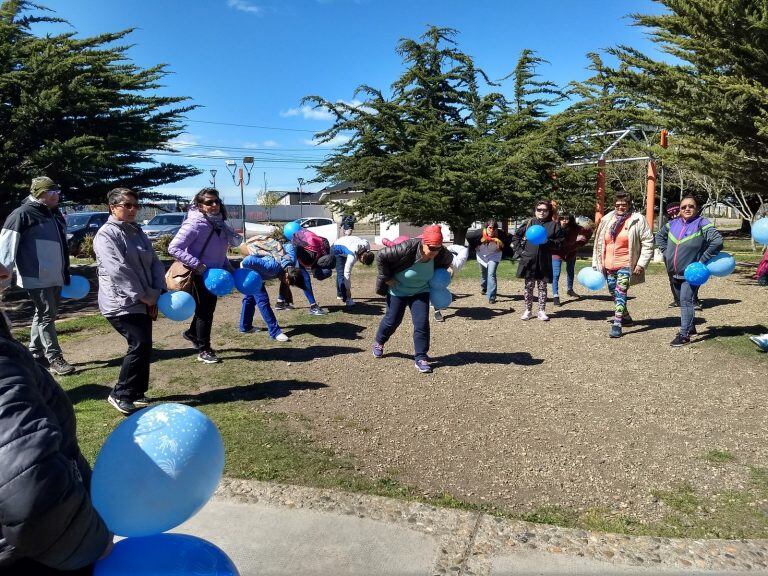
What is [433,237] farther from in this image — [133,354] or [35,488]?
[35,488]

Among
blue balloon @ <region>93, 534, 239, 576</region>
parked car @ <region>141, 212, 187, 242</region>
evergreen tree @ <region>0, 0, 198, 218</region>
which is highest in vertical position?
evergreen tree @ <region>0, 0, 198, 218</region>

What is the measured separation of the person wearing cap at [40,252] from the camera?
5.84 metres

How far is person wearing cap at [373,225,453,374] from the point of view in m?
6.11

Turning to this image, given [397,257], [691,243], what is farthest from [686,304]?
[397,257]

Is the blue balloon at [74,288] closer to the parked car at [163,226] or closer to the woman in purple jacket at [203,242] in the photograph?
the woman in purple jacket at [203,242]

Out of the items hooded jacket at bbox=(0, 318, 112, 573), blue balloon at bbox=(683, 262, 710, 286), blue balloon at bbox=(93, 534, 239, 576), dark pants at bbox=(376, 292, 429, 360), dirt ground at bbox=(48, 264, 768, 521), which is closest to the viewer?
hooded jacket at bbox=(0, 318, 112, 573)

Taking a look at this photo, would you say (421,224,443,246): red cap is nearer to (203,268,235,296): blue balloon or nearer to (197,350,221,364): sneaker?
(203,268,235,296): blue balloon

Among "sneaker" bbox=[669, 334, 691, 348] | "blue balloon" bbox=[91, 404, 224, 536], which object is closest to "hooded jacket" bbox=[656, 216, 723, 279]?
"sneaker" bbox=[669, 334, 691, 348]

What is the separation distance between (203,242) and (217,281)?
50 cm

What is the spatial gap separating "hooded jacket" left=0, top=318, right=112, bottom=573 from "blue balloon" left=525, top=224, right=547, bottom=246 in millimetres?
7985

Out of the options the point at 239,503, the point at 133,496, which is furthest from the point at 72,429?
the point at 239,503

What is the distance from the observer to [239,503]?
3539mm

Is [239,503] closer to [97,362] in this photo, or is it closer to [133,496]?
[133,496]

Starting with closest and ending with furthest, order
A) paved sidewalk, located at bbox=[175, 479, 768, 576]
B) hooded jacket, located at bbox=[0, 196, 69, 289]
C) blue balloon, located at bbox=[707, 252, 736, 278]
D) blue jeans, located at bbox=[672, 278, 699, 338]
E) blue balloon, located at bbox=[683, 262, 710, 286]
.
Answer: paved sidewalk, located at bbox=[175, 479, 768, 576]
hooded jacket, located at bbox=[0, 196, 69, 289]
blue balloon, located at bbox=[683, 262, 710, 286]
blue balloon, located at bbox=[707, 252, 736, 278]
blue jeans, located at bbox=[672, 278, 699, 338]
